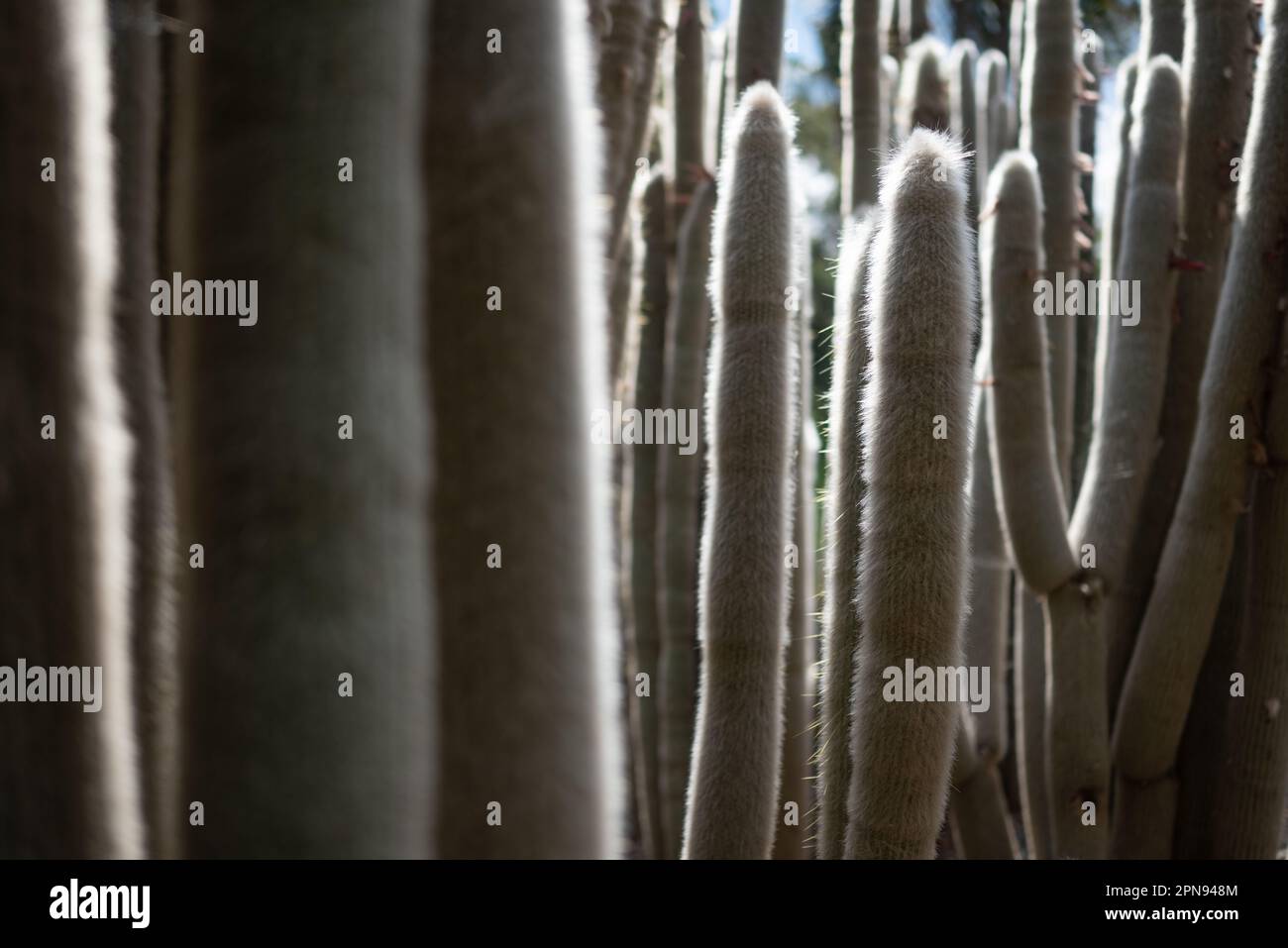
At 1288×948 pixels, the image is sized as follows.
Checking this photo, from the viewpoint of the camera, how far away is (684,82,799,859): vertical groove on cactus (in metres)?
3.11

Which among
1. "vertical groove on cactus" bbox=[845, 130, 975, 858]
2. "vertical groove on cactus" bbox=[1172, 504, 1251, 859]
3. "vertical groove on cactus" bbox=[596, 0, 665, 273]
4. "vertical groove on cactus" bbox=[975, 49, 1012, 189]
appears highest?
"vertical groove on cactus" bbox=[975, 49, 1012, 189]

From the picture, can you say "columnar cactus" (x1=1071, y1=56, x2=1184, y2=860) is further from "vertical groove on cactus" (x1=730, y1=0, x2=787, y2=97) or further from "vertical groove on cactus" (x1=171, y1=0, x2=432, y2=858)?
"vertical groove on cactus" (x1=171, y1=0, x2=432, y2=858)

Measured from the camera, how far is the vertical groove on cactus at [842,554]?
9.33 ft

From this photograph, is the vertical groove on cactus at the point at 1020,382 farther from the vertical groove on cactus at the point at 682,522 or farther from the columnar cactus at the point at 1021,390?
the vertical groove on cactus at the point at 682,522

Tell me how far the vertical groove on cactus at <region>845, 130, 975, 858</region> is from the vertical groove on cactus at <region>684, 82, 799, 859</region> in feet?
1.61

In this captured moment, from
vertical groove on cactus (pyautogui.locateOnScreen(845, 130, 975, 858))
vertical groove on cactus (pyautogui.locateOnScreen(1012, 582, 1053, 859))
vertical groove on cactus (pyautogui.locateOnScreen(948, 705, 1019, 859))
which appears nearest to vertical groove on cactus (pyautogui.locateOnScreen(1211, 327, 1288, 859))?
vertical groove on cactus (pyautogui.locateOnScreen(1012, 582, 1053, 859))

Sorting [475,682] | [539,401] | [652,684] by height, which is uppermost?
[539,401]

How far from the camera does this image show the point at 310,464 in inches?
50.3

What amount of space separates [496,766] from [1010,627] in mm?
6900

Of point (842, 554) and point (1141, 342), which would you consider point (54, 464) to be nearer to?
point (842, 554)

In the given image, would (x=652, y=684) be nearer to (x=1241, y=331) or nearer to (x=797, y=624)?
(x=797, y=624)

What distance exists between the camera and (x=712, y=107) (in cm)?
633

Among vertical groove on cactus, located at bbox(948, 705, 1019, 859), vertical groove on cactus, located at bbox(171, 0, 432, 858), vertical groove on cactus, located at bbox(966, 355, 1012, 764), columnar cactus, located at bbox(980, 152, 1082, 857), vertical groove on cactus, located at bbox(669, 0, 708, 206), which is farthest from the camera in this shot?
vertical groove on cactus, located at bbox(669, 0, 708, 206)
